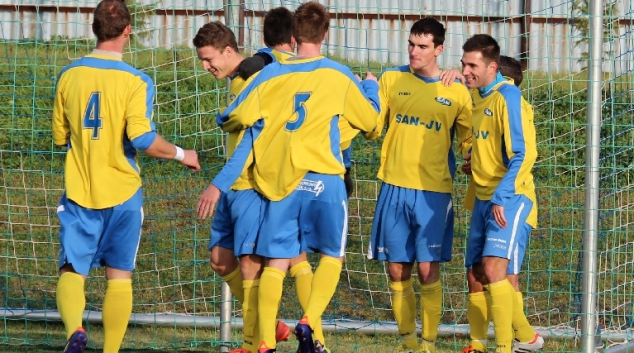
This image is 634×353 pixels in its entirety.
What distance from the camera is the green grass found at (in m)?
8.10

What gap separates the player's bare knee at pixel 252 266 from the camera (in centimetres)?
609

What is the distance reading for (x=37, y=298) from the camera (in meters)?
8.84

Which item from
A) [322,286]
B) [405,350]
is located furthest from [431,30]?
[405,350]

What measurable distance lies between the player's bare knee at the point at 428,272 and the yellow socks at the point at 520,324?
1.74ft

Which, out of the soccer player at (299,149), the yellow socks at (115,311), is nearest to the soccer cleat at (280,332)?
the soccer player at (299,149)

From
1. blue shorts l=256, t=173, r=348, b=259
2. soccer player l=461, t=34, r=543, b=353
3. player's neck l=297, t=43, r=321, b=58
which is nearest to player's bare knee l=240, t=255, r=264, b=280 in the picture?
blue shorts l=256, t=173, r=348, b=259

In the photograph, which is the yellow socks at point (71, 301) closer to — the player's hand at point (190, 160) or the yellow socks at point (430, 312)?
the player's hand at point (190, 160)

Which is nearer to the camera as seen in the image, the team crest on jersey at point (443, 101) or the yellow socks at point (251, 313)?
the yellow socks at point (251, 313)

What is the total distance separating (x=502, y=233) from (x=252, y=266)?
1.60 m

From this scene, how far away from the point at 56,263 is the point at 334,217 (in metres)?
4.64

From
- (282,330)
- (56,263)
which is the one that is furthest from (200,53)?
(56,263)

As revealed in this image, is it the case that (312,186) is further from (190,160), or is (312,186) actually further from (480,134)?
(480,134)

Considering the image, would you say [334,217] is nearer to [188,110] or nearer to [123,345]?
[123,345]

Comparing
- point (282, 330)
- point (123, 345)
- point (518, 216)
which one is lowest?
point (123, 345)
